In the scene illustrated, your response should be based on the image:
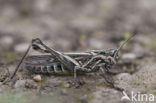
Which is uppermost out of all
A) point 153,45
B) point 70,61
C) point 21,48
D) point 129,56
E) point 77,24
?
point 77,24

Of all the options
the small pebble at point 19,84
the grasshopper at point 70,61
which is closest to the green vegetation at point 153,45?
the grasshopper at point 70,61

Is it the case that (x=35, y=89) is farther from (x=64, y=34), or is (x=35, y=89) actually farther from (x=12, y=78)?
(x=64, y=34)

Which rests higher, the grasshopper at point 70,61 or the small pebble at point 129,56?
the small pebble at point 129,56

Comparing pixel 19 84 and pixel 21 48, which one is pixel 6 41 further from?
pixel 19 84

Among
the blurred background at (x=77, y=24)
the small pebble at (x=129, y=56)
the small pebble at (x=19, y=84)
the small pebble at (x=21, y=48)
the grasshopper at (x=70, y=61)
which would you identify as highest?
the blurred background at (x=77, y=24)

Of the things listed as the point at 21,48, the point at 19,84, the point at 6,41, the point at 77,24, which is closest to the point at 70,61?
the point at 19,84

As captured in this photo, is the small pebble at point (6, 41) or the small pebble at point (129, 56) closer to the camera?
the small pebble at point (129, 56)

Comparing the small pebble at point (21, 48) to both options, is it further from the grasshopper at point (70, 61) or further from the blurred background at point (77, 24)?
the grasshopper at point (70, 61)
